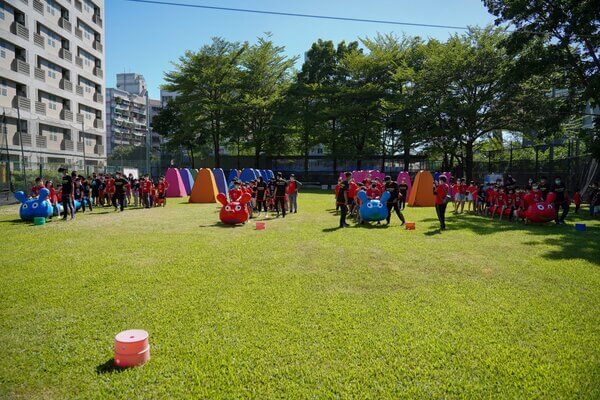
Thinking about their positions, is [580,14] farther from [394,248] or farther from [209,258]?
[209,258]

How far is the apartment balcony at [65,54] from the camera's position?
114 ft

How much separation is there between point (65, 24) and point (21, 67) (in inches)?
352

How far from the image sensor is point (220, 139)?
46.8 m

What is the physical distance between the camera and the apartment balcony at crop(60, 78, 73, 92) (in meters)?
34.9

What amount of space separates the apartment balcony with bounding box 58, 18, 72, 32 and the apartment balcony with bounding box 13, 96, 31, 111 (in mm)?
9852

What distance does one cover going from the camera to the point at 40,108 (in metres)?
31.5

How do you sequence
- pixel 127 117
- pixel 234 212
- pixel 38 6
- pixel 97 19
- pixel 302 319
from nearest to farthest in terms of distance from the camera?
pixel 302 319, pixel 234 212, pixel 38 6, pixel 97 19, pixel 127 117

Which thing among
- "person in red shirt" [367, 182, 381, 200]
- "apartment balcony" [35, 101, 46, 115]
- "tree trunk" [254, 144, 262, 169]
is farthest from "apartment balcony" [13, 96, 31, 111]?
"person in red shirt" [367, 182, 381, 200]

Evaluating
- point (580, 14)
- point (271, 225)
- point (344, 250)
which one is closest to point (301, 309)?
point (344, 250)

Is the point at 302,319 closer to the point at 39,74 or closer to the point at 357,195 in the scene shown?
the point at 357,195

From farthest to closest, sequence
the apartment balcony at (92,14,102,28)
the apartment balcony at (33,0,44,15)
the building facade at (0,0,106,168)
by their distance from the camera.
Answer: the apartment balcony at (92,14,102,28) → the apartment balcony at (33,0,44,15) → the building facade at (0,0,106,168)

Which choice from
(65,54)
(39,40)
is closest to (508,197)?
Result: (39,40)

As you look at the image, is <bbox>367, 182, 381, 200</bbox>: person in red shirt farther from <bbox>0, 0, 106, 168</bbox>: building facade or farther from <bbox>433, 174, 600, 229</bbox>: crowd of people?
<bbox>0, 0, 106, 168</bbox>: building facade

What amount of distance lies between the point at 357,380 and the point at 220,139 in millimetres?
45537
